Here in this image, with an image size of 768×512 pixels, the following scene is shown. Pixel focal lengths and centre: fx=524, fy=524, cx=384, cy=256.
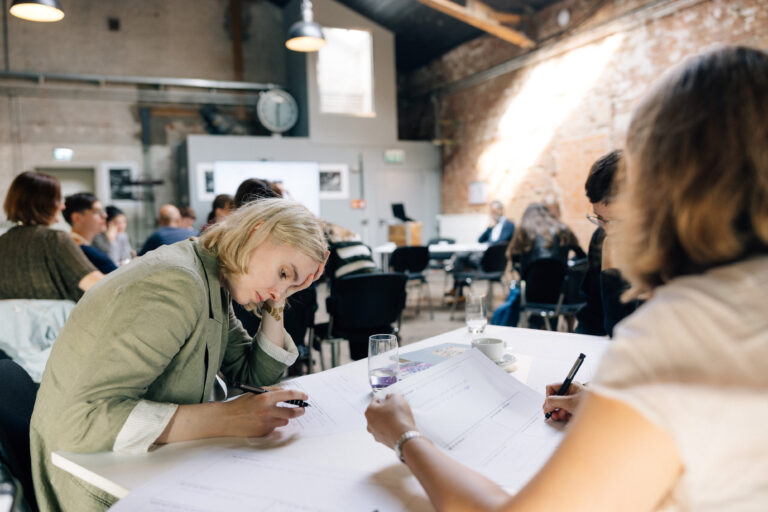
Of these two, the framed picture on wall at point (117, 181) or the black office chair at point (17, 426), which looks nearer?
the black office chair at point (17, 426)

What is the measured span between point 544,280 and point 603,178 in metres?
2.34

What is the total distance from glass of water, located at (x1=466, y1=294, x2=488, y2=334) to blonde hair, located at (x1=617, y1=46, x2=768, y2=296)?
133cm

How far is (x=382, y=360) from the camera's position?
1379 mm

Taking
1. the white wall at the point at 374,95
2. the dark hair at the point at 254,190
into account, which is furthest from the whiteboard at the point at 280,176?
the dark hair at the point at 254,190

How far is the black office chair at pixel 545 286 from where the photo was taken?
4328 millimetres

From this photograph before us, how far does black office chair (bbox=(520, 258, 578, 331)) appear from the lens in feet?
14.2

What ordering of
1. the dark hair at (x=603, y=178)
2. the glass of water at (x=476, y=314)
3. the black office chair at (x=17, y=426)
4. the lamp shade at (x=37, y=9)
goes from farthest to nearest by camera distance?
the lamp shade at (x=37, y=9) < the dark hair at (x=603, y=178) < the glass of water at (x=476, y=314) < the black office chair at (x=17, y=426)

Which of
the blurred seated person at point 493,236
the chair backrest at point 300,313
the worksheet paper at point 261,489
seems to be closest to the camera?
the worksheet paper at point 261,489

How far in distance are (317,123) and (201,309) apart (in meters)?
8.65

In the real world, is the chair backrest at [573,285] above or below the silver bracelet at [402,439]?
below

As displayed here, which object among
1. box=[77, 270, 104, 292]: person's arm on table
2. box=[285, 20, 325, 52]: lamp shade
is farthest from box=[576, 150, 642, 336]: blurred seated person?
box=[285, 20, 325, 52]: lamp shade

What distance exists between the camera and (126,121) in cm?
903

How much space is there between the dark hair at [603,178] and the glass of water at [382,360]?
123 centimetres

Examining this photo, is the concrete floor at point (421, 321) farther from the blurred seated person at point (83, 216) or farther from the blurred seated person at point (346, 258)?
the blurred seated person at point (83, 216)
